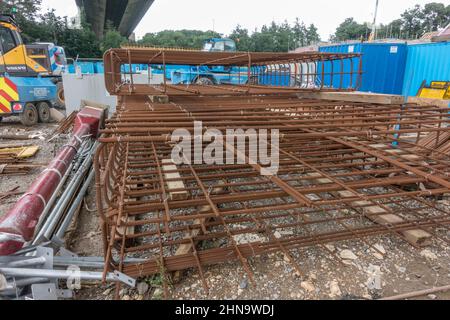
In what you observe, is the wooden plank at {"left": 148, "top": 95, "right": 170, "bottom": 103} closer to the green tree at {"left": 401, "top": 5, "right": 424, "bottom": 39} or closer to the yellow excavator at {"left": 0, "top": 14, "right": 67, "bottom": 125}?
the yellow excavator at {"left": 0, "top": 14, "right": 67, "bottom": 125}

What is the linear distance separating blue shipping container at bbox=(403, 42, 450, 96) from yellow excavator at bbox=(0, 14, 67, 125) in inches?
435

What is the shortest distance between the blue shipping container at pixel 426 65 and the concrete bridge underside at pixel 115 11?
30.4 m

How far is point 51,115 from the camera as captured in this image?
994 cm

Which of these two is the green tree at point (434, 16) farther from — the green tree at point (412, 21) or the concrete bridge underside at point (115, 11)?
the concrete bridge underside at point (115, 11)

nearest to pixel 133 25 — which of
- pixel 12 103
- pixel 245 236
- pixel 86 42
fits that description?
pixel 86 42

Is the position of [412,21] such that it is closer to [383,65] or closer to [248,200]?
[383,65]

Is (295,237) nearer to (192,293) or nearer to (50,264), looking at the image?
(192,293)

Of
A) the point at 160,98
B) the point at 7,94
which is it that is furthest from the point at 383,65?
the point at 7,94

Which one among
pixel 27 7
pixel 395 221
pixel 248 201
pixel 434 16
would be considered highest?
pixel 434 16

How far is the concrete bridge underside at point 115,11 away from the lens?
3291 cm

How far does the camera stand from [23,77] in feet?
30.5

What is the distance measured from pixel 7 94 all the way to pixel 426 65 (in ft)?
38.0

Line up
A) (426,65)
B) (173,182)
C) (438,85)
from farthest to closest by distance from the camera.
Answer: (426,65)
(438,85)
(173,182)
